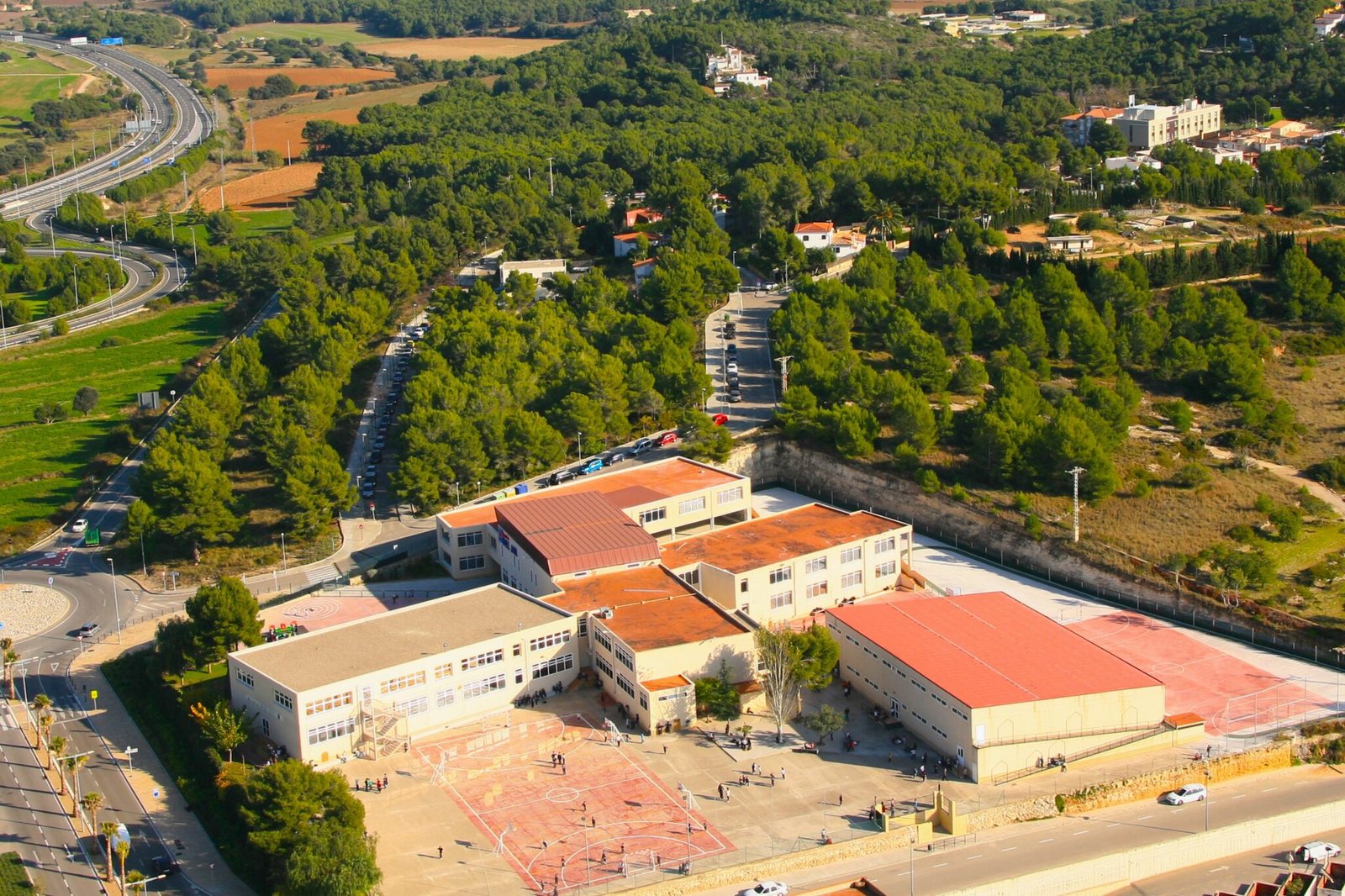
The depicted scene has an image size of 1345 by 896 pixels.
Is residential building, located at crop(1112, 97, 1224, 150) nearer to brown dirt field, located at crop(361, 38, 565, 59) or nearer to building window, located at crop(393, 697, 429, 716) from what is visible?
building window, located at crop(393, 697, 429, 716)

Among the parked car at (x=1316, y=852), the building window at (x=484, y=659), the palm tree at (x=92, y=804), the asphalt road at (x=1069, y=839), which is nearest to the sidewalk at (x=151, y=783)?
the palm tree at (x=92, y=804)

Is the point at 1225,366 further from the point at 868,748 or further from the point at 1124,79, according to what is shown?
the point at 1124,79

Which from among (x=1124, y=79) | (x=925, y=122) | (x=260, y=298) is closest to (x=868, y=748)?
(x=260, y=298)

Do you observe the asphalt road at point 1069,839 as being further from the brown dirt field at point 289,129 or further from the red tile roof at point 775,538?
the brown dirt field at point 289,129

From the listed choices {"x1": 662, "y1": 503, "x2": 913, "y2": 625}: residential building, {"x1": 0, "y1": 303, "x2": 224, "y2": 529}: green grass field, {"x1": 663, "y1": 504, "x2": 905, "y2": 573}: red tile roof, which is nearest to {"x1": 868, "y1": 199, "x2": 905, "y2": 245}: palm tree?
{"x1": 663, "y1": 504, "x2": 905, "y2": 573}: red tile roof

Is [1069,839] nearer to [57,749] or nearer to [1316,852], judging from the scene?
[1316,852]

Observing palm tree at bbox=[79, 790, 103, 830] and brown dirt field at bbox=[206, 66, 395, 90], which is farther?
brown dirt field at bbox=[206, 66, 395, 90]
